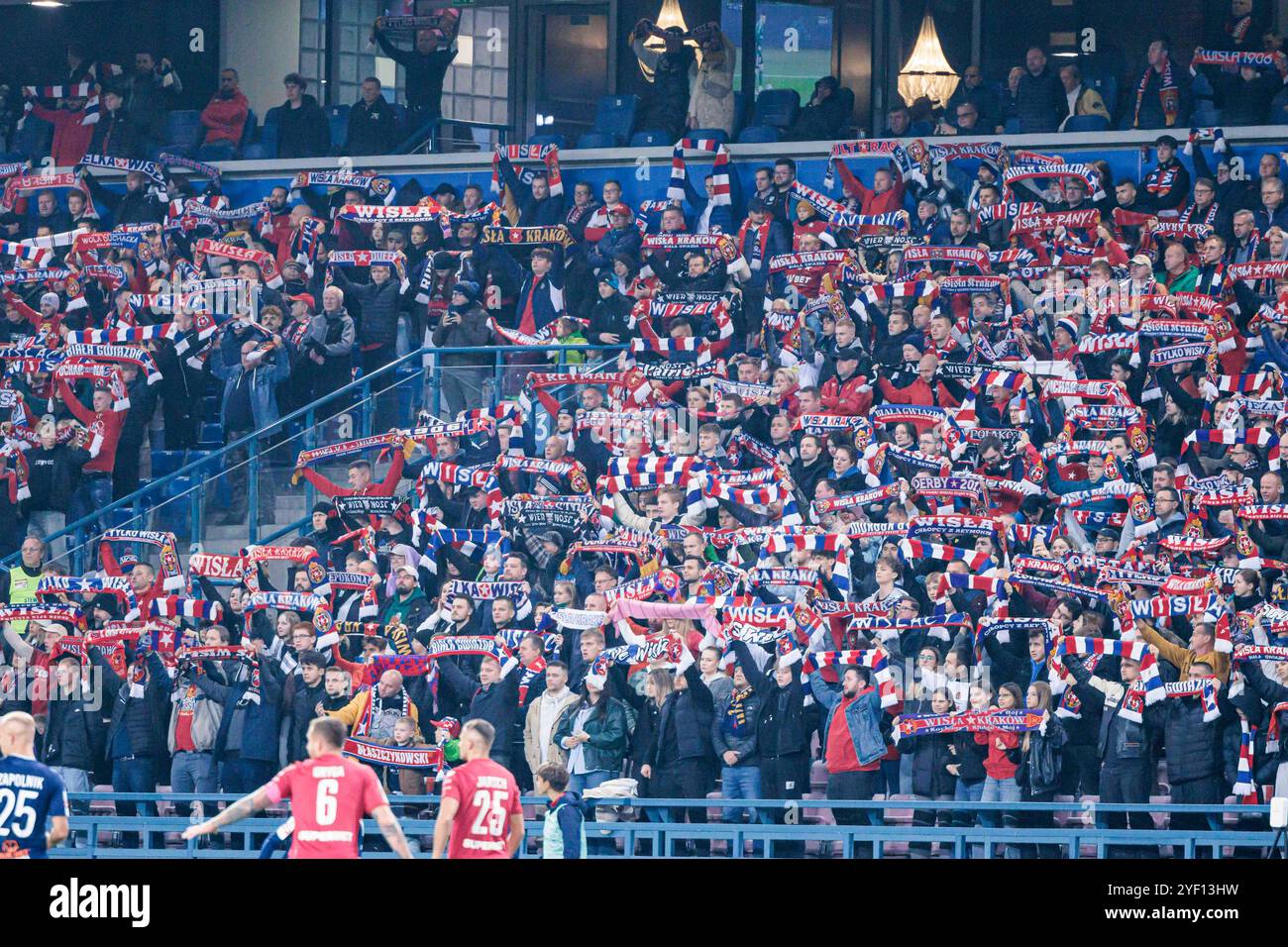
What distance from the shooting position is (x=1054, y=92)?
860 inches

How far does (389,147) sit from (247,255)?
3423mm

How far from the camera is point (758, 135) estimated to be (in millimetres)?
22672

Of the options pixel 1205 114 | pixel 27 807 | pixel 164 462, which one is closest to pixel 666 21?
pixel 1205 114

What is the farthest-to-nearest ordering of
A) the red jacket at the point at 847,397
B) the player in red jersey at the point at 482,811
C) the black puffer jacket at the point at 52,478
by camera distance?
1. the black puffer jacket at the point at 52,478
2. the red jacket at the point at 847,397
3. the player in red jersey at the point at 482,811

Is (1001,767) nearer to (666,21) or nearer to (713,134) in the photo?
(713,134)

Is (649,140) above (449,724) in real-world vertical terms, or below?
above

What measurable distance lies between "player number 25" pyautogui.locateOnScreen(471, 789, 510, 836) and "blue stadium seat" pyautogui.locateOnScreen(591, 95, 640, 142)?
1303 cm

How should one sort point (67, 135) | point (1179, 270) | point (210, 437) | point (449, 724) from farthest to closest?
point (67, 135), point (210, 437), point (1179, 270), point (449, 724)

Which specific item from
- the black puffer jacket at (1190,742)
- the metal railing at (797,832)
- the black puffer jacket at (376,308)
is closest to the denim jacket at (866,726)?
the metal railing at (797,832)

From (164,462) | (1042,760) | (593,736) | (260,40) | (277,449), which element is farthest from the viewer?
(260,40)

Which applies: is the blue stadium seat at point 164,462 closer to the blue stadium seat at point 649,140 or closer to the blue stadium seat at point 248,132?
the blue stadium seat at point 248,132

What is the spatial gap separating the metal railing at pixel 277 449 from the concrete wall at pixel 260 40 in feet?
25.2

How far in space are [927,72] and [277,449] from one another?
8834 mm

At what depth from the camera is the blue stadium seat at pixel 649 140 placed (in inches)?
901
